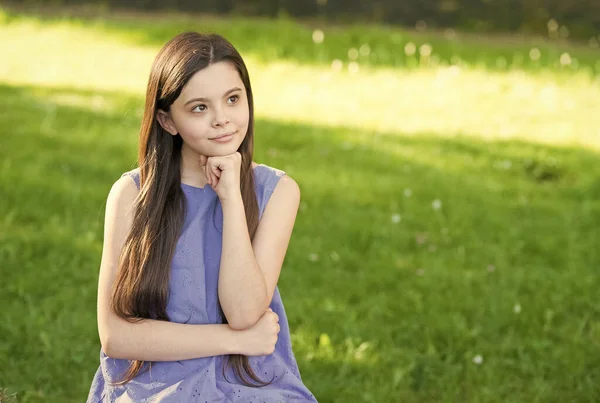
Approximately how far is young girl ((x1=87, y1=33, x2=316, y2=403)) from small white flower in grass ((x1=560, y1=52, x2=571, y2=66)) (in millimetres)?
6471

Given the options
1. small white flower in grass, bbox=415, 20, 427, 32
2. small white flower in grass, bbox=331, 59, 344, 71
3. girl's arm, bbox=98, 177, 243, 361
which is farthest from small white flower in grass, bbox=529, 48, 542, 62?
girl's arm, bbox=98, 177, 243, 361

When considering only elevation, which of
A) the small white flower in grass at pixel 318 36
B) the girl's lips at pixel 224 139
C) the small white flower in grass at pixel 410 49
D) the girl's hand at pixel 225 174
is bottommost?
the small white flower in grass at pixel 410 49

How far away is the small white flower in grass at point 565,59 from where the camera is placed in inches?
332

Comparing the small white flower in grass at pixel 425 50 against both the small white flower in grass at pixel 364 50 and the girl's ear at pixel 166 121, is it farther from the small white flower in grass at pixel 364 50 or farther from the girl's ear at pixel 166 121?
the girl's ear at pixel 166 121

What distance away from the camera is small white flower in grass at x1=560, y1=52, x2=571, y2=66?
844cm

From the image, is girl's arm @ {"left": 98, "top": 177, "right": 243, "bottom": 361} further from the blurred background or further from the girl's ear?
the blurred background

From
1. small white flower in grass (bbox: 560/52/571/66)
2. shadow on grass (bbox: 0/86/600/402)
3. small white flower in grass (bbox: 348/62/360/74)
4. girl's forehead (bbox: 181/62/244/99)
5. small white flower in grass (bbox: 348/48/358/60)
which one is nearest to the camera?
girl's forehead (bbox: 181/62/244/99)

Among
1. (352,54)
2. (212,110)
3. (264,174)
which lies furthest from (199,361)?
(352,54)

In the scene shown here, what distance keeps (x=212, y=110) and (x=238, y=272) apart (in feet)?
1.49

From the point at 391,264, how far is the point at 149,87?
7.77 feet

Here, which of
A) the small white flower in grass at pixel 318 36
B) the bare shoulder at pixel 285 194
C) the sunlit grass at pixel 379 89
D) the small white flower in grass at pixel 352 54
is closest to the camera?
the bare shoulder at pixel 285 194

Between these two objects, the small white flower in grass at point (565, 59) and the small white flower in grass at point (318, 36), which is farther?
the small white flower in grass at point (318, 36)

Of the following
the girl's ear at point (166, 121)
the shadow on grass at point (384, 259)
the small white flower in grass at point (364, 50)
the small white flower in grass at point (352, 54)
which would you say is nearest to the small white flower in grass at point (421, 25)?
the small white flower in grass at point (364, 50)

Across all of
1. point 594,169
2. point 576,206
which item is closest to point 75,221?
point 576,206
